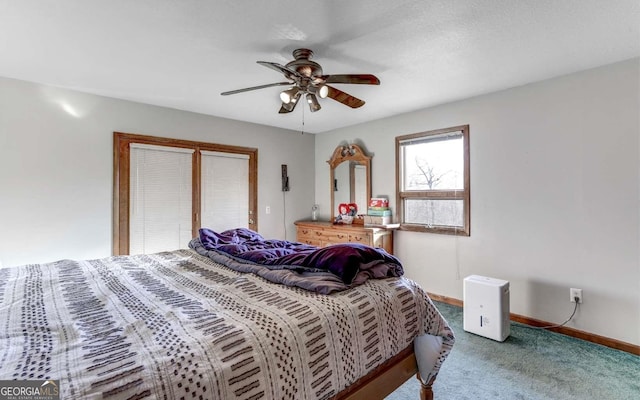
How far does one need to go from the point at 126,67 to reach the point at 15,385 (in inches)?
100

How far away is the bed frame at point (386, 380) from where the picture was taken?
4.35ft

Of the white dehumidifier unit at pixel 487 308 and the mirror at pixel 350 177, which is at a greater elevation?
the mirror at pixel 350 177

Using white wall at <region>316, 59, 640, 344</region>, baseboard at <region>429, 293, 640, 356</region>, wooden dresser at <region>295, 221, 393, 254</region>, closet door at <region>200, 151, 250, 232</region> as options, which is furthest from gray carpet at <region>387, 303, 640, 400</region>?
closet door at <region>200, 151, 250, 232</region>

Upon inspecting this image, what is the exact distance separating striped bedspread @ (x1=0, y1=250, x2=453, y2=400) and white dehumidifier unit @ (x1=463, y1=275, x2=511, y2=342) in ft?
3.99

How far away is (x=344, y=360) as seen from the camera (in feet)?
4.13

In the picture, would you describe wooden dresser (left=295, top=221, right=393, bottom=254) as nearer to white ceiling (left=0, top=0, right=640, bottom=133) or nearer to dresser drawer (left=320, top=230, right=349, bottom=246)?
dresser drawer (left=320, top=230, right=349, bottom=246)

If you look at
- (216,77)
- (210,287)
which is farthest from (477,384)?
(216,77)

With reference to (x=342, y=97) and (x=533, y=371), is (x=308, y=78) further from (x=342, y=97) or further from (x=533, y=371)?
(x=533, y=371)

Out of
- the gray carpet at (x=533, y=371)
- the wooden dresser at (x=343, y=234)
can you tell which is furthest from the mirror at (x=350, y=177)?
the gray carpet at (x=533, y=371)

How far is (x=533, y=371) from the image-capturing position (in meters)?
2.18

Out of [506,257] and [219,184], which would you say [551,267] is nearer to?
[506,257]

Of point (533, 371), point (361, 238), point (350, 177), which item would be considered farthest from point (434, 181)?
point (533, 371)

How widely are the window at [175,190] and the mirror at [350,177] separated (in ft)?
4.15

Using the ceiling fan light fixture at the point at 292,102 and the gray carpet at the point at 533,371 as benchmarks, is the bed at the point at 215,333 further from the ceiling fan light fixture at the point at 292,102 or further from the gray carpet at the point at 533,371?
the ceiling fan light fixture at the point at 292,102
